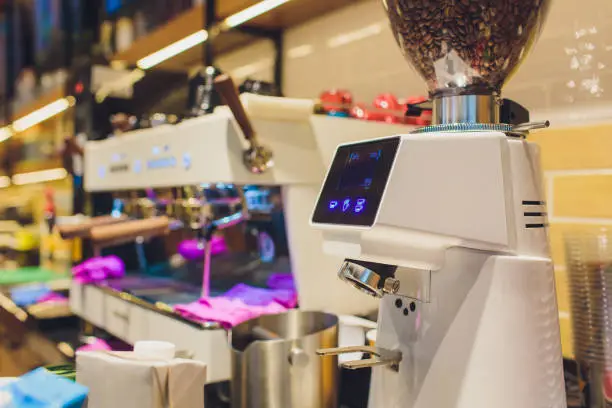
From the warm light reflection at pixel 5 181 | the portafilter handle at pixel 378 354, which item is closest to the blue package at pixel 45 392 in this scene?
the portafilter handle at pixel 378 354

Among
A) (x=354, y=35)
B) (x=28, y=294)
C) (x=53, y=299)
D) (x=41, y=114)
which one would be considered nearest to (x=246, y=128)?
(x=354, y=35)

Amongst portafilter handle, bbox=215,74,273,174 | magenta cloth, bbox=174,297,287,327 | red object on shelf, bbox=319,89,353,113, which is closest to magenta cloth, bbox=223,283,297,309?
magenta cloth, bbox=174,297,287,327

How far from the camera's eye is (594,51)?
1018 mm

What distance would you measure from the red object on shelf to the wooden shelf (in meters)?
0.40

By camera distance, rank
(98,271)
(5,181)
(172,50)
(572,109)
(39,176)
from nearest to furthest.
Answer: (572,109), (98,271), (172,50), (39,176), (5,181)

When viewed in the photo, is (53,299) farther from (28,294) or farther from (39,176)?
(39,176)

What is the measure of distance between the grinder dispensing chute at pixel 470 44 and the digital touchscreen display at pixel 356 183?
92mm

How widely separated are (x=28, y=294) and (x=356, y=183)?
1.59 metres

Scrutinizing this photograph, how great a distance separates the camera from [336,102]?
1176 millimetres

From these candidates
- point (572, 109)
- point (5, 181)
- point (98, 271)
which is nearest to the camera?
point (572, 109)

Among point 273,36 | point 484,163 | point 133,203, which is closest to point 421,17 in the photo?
point 484,163

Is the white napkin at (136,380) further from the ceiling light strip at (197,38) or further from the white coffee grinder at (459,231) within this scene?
the ceiling light strip at (197,38)

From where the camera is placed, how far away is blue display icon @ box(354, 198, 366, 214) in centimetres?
61

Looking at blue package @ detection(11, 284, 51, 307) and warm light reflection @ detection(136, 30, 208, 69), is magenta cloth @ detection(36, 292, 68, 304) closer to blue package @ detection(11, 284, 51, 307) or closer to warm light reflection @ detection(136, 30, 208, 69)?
blue package @ detection(11, 284, 51, 307)
